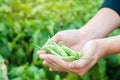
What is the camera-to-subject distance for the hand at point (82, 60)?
12.1 feet

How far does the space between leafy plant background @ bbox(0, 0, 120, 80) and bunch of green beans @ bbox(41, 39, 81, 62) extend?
0.85m

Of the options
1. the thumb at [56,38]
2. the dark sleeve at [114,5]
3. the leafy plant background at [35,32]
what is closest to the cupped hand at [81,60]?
the thumb at [56,38]

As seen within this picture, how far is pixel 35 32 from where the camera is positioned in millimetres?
5141

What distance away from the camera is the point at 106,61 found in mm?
5020

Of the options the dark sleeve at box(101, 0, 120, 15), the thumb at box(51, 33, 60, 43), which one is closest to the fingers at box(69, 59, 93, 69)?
the thumb at box(51, 33, 60, 43)

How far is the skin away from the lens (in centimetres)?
372

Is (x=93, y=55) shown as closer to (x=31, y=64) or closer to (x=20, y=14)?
(x=31, y=64)

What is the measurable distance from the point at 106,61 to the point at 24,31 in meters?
1.00

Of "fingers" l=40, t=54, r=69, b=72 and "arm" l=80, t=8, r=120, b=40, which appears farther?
"arm" l=80, t=8, r=120, b=40

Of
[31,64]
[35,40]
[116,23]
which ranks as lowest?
[31,64]

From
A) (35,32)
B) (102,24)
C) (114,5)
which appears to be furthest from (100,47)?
(35,32)

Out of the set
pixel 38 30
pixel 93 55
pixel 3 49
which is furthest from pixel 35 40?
pixel 93 55

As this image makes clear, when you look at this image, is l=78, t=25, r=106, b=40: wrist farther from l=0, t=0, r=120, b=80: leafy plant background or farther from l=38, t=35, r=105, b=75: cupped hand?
l=0, t=0, r=120, b=80: leafy plant background

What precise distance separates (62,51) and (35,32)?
4.39ft
